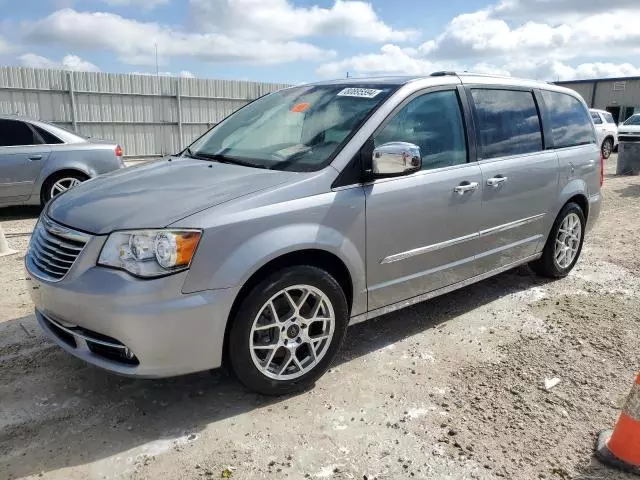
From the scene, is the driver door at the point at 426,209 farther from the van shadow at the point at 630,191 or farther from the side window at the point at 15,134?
the van shadow at the point at 630,191

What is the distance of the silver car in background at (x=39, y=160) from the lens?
25.2 feet

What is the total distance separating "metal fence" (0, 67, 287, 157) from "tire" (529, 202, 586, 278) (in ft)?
49.4

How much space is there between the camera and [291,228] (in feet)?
9.81

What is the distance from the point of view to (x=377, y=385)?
3361 millimetres

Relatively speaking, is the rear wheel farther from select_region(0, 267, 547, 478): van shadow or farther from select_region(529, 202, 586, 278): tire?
select_region(0, 267, 547, 478): van shadow

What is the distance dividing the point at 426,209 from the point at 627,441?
1.72m

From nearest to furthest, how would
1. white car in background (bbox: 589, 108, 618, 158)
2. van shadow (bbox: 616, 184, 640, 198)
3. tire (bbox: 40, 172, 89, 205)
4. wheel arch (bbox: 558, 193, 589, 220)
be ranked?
wheel arch (bbox: 558, 193, 589, 220)
tire (bbox: 40, 172, 89, 205)
van shadow (bbox: 616, 184, 640, 198)
white car in background (bbox: 589, 108, 618, 158)

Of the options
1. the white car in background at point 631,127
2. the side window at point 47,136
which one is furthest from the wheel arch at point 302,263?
the white car in background at point 631,127

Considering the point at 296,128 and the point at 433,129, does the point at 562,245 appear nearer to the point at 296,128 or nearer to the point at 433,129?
the point at 433,129

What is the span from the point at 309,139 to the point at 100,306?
1622 mm

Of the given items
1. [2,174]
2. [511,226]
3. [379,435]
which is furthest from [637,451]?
[2,174]

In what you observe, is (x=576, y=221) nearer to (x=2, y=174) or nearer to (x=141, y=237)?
(x=141, y=237)

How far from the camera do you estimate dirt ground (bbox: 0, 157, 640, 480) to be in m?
2.63

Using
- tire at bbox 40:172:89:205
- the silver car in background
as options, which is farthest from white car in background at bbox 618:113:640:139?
tire at bbox 40:172:89:205
